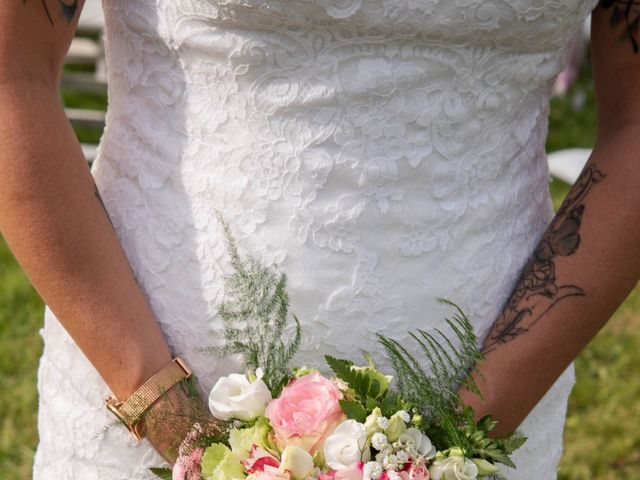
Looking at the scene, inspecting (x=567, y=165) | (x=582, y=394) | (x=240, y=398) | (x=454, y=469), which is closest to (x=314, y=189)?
(x=240, y=398)

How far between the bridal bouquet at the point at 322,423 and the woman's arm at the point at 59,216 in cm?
20

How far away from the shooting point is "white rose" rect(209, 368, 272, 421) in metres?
1.33

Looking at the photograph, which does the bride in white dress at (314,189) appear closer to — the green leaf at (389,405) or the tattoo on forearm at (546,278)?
the tattoo on forearm at (546,278)

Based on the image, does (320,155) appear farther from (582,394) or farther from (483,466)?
(582,394)

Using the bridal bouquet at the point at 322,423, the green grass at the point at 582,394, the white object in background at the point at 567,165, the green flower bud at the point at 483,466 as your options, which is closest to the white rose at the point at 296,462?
the bridal bouquet at the point at 322,423

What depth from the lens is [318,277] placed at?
63.3 inches

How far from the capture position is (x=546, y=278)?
1.70 meters

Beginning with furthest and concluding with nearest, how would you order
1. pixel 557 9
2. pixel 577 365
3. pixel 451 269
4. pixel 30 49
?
pixel 577 365, pixel 451 269, pixel 557 9, pixel 30 49

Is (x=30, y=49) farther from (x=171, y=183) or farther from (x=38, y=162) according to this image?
(x=171, y=183)

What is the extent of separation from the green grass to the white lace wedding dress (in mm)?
2294

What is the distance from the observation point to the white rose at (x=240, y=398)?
133 cm

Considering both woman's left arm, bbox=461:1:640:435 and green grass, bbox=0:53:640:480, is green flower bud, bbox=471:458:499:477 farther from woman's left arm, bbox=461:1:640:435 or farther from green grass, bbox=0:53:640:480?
green grass, bbox=0:53:640:480

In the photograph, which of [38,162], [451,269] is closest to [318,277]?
[451,269]

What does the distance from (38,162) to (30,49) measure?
176 millimetres
